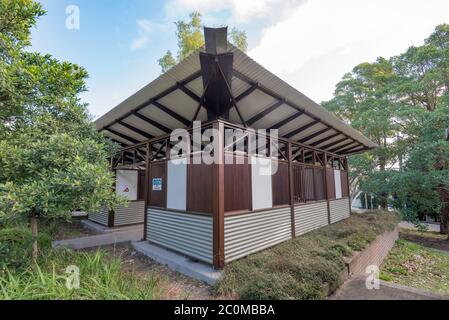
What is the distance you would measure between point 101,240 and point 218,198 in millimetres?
4696

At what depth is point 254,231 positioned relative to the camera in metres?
4.50

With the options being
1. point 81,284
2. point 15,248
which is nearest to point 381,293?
point 81,284

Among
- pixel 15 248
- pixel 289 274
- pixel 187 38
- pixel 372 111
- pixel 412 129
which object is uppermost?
pixel 187 38

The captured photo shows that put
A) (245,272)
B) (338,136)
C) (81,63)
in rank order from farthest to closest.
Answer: (338,136) < (81,63) < (245,272)

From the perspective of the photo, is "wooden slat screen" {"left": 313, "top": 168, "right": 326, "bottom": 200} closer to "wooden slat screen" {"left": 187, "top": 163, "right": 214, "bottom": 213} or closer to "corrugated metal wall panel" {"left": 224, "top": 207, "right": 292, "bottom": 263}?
"corrugated metal wall panel" {"left": 224, "top": 207, "right": 292, "bottom": 263}

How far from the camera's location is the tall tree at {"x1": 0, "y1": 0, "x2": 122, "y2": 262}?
8.17ft

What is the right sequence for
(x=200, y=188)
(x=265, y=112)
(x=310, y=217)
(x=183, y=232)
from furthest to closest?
(x=310, y=217) → (x=265, y=112) → (x=183, y=232) → (x=200, y=188)

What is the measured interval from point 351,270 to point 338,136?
17.0ft

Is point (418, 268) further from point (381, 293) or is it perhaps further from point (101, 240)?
point (101, 240)

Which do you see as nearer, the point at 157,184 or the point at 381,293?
the point at 381,293
